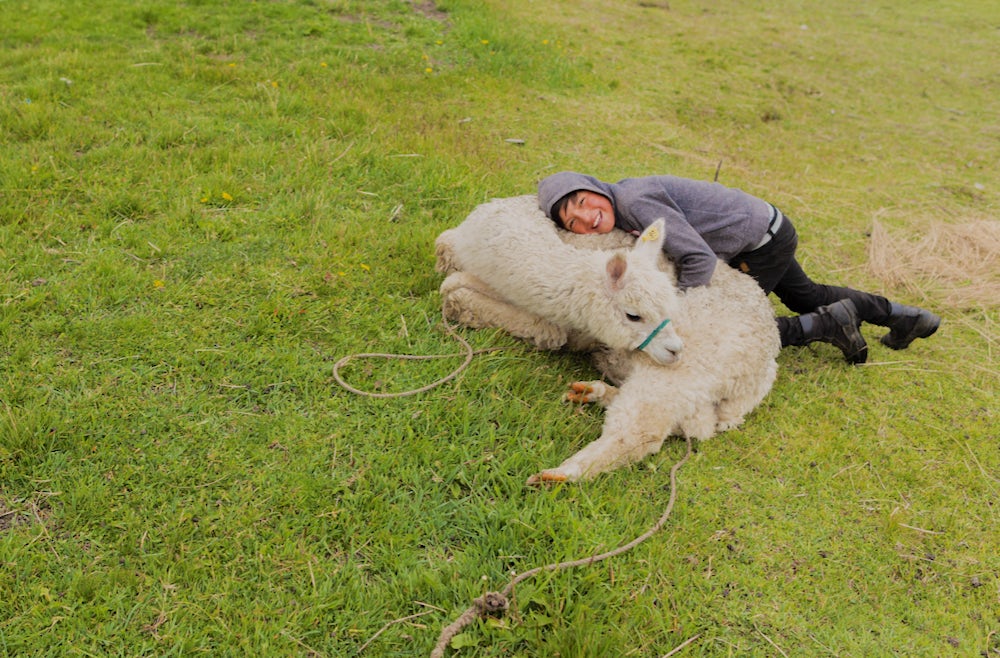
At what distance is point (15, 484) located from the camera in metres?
2.96

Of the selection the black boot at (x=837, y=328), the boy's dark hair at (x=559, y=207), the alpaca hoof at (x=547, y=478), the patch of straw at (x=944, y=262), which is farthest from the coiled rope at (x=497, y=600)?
the patch of straw at (x=944, y=262)

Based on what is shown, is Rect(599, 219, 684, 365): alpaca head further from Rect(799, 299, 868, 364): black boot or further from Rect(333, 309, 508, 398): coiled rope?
Rect(799, 299, 868, 364): black boot

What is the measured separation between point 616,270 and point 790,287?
2200mm

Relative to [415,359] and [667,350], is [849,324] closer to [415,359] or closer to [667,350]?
[667,350]

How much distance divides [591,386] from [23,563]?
A: 275 cm

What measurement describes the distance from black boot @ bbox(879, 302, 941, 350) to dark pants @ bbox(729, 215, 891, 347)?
2.4 inches

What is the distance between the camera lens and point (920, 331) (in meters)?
4.88

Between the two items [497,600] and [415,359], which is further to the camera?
[415,359]

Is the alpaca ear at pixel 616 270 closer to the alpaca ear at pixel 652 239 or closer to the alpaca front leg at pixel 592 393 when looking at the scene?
the alpaca ear at pixel 652 239

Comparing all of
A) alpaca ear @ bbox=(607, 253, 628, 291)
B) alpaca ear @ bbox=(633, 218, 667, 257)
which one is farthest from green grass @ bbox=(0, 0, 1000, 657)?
alpaca ear @ bbox=(633, 218, 667, 257)

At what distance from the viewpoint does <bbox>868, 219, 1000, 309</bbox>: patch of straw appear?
575 cm

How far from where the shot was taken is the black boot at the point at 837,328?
4570 mm

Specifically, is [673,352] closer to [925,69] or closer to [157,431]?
[157,431]

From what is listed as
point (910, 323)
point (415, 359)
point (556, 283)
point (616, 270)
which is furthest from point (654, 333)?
point (910, 323)
